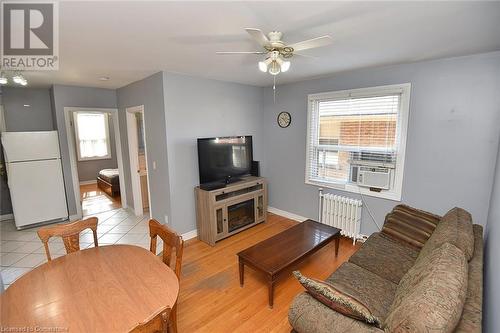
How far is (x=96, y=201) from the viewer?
5500 mm

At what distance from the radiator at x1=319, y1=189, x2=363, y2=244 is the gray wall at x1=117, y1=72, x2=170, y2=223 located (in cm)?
246

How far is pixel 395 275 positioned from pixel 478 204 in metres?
1.46

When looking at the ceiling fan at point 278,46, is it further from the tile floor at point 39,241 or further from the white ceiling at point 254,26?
the tile floor at point 39,241

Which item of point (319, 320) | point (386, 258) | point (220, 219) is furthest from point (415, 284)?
→ point (220, 219)

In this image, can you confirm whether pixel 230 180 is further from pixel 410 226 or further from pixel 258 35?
pixel 258 35

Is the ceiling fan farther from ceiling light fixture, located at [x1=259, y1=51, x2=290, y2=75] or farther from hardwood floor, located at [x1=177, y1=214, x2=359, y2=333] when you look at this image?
hardwood floor, located at [x1=177, y1=214, x2=359, y2=333]

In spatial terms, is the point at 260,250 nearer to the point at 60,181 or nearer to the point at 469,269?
the point at 469,269

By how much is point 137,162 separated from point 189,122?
68.3 inches

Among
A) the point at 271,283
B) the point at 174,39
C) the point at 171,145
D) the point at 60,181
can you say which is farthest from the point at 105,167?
the point at 271,283

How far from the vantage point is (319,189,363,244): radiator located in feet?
11.2

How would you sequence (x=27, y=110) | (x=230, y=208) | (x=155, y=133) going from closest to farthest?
(x=155, y=133) → (x=230, y=208) → (x=27, y=110)

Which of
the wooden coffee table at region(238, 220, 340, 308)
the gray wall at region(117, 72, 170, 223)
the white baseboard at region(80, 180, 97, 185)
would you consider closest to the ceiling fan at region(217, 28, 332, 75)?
the wooden coffee table at region(238, 220, 340, 308)

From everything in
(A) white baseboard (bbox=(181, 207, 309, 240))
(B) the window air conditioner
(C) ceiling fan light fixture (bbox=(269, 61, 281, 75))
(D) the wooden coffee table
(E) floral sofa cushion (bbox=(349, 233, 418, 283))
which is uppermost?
(C) ceiling fan light fixture (bbox=(269, 61, 281, 75))

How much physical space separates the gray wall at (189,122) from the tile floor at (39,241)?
0.76 meters
